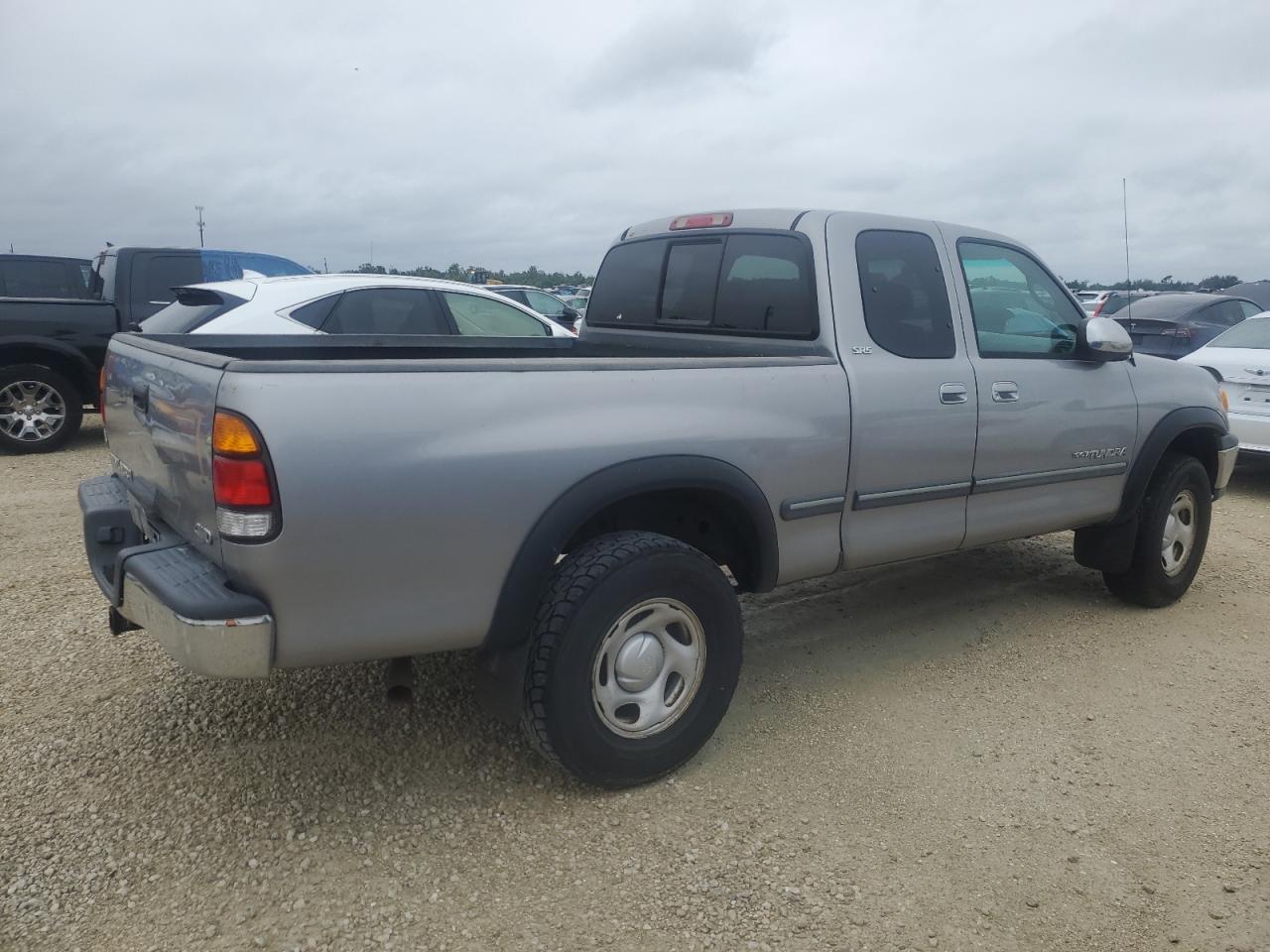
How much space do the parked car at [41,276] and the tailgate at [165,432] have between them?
11239 millimetres

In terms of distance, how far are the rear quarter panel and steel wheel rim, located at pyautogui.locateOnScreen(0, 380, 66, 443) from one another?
7.31 meters

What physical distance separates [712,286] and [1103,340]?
1.71 metres

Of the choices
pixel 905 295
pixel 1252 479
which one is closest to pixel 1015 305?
pixel 905 295

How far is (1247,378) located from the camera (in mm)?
7977

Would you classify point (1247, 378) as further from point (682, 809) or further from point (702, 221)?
point (682, 809)

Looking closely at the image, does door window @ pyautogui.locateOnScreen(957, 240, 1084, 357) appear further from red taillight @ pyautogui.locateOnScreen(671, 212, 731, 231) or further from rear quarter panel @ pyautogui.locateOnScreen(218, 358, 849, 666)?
rear quarter panel @ pyautogui.locateOnScreen(218, 358, 849, 666)

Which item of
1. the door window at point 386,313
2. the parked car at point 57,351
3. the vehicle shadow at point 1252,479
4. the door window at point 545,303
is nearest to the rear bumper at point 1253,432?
the vehicle shadow at point 1252,479

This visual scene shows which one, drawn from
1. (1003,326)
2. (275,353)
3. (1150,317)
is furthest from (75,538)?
(1150,317)

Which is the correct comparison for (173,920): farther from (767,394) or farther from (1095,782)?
(1095,782)

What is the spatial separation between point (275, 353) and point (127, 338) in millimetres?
560

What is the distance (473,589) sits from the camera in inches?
107

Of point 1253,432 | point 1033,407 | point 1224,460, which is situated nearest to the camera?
point 1033,407

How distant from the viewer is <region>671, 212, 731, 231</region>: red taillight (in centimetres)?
412

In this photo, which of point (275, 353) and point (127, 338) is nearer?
point (127, 338)
